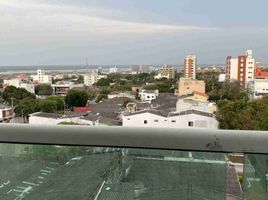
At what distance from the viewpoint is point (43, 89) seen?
23.1ft

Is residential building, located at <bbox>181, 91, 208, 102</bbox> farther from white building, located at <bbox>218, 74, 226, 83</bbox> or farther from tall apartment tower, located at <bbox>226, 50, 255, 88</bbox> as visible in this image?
tall apartment tower, located at <bbox>226, 50, 255, 88</bbox>

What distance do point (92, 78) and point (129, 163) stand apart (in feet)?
26.4

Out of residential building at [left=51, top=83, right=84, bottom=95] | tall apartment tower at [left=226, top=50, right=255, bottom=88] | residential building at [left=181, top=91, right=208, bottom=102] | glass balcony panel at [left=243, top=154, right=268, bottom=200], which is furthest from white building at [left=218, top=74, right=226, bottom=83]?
glass balcony panel at [left=243, top=154, right=268, bottom=200]

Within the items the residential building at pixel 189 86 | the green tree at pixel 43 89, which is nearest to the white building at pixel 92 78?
the green tree at pixel 43 89

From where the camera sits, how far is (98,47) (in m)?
7.80

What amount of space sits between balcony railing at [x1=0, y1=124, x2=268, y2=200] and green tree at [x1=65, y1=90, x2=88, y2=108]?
208 inches

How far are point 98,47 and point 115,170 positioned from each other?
6973 millimetres

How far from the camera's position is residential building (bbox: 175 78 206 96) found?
7845 millimetres

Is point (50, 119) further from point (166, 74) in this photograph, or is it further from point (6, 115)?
point (166, 74)

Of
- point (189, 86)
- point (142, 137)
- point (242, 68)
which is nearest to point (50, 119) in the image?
point (142, 137)

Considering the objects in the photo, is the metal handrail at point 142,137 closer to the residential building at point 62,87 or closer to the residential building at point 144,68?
the residential building at point 62,87

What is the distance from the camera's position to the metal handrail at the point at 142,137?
877 mm

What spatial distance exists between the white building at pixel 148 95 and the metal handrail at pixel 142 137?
7336 millimetres

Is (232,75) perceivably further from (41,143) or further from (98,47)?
(41,143)
